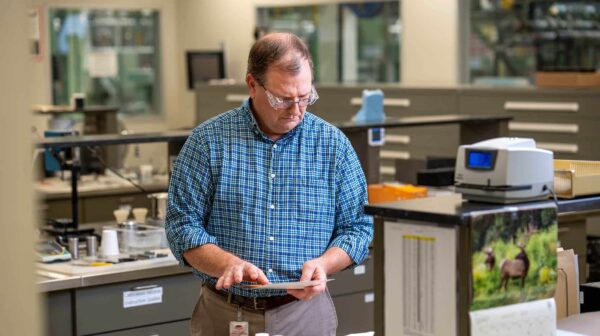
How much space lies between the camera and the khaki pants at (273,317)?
259cm

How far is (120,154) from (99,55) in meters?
3.52

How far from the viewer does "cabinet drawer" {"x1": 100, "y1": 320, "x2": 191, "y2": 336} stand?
374cm

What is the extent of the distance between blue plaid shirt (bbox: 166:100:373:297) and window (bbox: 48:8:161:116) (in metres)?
7.97

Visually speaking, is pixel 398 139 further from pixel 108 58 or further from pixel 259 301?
pixel 259 301

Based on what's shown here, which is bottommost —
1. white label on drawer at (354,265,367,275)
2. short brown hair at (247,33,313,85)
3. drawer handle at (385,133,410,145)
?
white label on drawer at (354,265,367,275)

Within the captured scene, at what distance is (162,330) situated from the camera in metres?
3.82

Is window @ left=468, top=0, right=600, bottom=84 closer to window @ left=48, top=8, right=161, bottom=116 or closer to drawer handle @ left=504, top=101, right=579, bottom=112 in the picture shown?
drawer handle @ left=504, top=101, right=579, bottom=112

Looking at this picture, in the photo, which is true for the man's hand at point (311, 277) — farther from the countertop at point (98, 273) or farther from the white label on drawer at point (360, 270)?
the white label on drawer at point (360, 270)

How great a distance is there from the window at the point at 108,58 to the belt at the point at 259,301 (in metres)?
8.01

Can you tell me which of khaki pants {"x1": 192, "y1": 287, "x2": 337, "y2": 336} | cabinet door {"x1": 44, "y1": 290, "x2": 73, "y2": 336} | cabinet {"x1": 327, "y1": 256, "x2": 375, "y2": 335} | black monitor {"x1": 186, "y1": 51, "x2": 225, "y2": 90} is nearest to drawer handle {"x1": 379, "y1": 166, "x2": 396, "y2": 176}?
black monitor {"x1": 186, "y1": 51, "x2": 225, "y2": 90}

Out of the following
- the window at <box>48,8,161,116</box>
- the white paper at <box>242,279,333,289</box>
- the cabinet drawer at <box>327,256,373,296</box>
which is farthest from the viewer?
the window at <box>48,8,161,116</box>

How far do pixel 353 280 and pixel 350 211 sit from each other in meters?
1.80

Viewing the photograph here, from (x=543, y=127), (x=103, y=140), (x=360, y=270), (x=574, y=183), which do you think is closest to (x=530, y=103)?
(x=543, y=127)

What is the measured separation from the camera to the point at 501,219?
2010 millimetres
